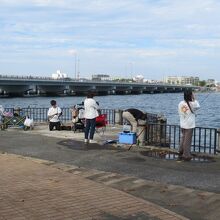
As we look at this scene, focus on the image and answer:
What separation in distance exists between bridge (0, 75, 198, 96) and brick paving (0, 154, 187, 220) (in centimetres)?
7544

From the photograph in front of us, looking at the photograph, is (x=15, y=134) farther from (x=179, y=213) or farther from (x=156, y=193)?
(x=179, y=213)

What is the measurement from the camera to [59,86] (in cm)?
11562

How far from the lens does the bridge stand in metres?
100

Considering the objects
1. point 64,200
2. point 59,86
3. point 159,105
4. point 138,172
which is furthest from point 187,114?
point 59,86

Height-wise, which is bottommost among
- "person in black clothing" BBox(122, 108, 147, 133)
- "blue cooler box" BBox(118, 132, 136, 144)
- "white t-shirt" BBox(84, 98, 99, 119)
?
"blue cooler box" BBox(118, 132, 136, 144)

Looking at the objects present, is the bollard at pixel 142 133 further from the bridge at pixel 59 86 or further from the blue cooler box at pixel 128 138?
the bridge at pixel 59 86

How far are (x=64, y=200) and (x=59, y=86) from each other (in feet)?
359

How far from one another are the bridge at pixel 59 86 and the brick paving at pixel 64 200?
248 ft

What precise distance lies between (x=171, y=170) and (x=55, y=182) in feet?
9.14

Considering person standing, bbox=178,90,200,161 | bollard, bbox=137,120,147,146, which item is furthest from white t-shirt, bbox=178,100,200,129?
bollard, bbox=137,120,147,146

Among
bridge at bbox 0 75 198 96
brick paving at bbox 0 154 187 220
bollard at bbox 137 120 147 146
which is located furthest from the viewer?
bridge at bbox 0 75 198 96

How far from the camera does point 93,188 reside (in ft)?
26.5

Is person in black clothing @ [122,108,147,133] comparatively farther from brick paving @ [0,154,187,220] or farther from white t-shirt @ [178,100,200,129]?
brick paving @ [0,154,187,220]

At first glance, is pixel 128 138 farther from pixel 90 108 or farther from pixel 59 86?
pixel 59 86
